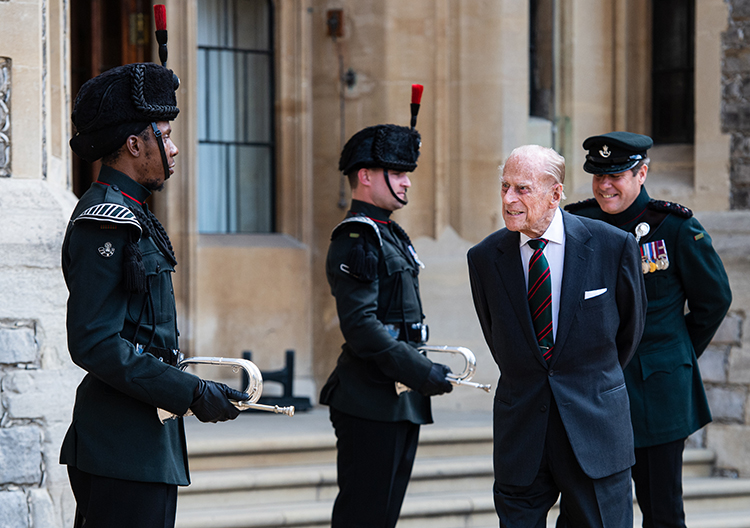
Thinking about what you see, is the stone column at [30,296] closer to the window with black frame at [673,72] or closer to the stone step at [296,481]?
the stone step at [296,481]

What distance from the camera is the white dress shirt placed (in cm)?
306

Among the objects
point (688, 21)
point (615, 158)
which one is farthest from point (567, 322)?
point (688, 21)

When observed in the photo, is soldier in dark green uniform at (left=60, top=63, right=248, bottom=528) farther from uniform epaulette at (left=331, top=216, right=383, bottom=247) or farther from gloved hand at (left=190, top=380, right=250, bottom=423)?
uniform epaulette at (left=331, top=216, right=383, bottom=247)

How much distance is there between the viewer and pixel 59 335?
4.07 meters

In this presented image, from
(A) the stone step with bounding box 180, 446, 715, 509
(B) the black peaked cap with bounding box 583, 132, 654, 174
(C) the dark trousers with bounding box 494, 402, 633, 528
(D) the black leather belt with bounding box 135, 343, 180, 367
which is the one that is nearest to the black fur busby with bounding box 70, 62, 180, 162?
(D) the black leather belt with bounding box 135, 343, 180, 367

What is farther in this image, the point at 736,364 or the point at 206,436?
the point at 736,364

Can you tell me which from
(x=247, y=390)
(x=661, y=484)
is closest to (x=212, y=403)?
(x=247, y=390)

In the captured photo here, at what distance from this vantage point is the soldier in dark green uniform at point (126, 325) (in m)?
2.56

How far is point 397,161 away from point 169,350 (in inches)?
64.9

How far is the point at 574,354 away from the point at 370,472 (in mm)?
1153

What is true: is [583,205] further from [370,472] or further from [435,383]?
[370,472]

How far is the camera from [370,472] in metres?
3.86

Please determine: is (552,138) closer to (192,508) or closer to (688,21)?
(688,21)

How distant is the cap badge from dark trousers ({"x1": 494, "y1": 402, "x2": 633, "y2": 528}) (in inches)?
52.0
